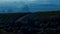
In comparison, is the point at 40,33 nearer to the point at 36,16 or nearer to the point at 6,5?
the point at 36,16

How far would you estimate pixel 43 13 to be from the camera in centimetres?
211

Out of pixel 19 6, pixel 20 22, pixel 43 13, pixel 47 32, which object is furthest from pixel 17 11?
pixel 47 32

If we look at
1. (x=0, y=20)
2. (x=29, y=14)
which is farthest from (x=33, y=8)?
(x=0, y=20)

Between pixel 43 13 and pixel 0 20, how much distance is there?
639 mm

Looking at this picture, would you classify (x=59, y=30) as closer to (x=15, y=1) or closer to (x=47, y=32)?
(x=47, y=32)

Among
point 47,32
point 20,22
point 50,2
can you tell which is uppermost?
→ point 50,2

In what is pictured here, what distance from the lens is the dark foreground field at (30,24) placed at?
7.16ft

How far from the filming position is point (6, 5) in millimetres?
2092

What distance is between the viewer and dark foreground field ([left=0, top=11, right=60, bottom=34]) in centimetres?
218

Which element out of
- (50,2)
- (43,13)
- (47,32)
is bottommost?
(47,32)

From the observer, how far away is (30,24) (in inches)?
85.8

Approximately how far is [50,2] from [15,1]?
0.49 metres

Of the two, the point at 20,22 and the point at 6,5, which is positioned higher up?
the point at 6,5

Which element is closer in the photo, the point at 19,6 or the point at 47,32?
the point at 19,6
